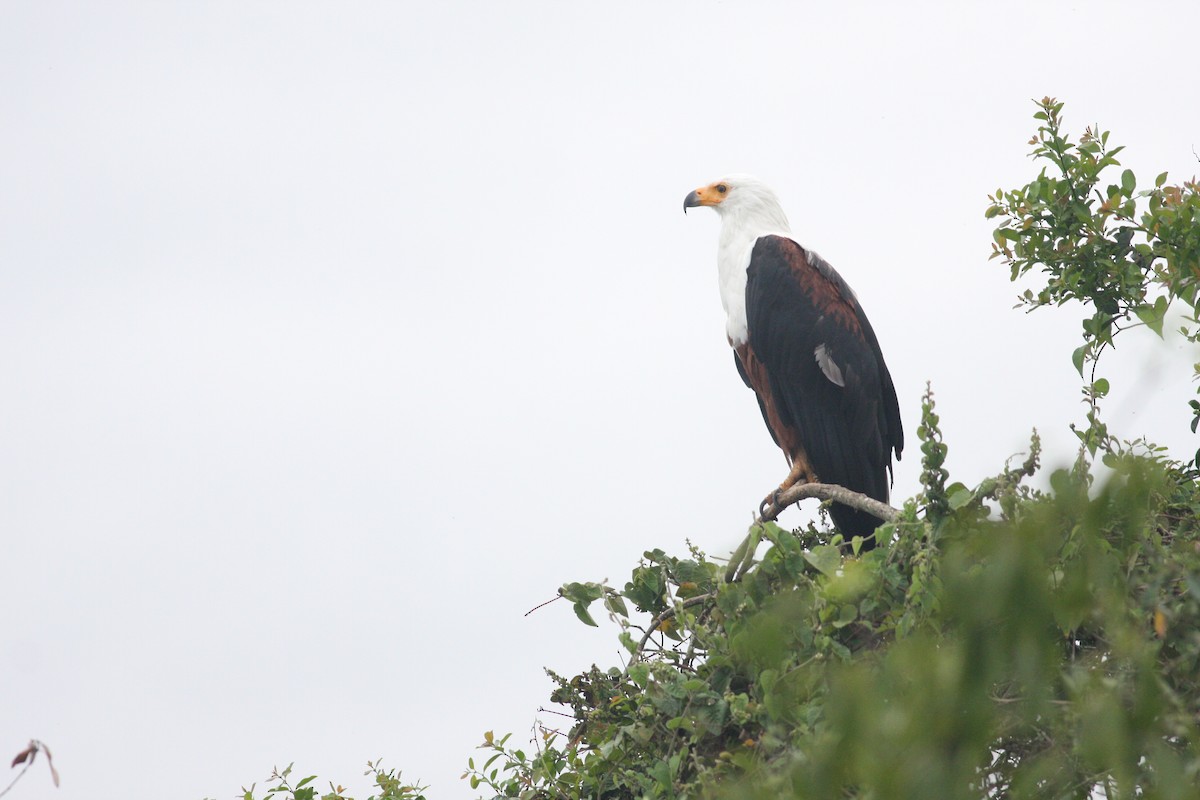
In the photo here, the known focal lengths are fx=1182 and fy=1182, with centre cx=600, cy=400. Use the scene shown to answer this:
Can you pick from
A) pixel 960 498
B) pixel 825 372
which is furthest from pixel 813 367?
pixel 960 498

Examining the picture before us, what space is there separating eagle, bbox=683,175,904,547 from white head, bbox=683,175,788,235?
275 mm

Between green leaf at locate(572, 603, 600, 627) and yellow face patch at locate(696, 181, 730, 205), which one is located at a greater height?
yellow face patch at locate(696, 181, 730, 205)

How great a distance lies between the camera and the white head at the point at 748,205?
21.0 feet

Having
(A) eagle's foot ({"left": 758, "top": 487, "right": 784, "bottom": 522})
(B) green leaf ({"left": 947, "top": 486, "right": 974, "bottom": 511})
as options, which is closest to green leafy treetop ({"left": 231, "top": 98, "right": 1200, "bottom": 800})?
(B) green leaf ({"left": 947, "top": 486, "right": 974, "bottom": 511})

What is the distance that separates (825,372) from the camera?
5.72m

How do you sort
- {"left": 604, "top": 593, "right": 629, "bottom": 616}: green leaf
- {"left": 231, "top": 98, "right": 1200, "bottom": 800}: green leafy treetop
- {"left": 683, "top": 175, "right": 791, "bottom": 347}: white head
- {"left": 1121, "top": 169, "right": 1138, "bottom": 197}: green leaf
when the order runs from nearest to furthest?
{"left": 231, "top": 98, "right": 1200, "bottom": 800}: green leafy treetop, {"left": 604, "top": 593, "right": 629, "bottom": 616}: green leaf, {"left": 1121, "top": 169, "right": 1138, "bottom": 197}: green leaf, {"left": 683, "top": 175, "right": 791, "bottom": 347}: white head

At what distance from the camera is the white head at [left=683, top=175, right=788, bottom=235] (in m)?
6.39

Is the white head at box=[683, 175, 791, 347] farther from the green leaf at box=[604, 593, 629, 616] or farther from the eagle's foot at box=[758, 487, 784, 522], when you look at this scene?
the green leaf at box=[604, 593, 629, 616]

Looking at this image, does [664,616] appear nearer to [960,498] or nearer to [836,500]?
[836,500]

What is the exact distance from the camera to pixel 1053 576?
4.48ft

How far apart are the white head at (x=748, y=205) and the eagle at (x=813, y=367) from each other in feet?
0.90

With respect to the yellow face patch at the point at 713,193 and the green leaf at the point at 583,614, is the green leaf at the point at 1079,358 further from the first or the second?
the yellow face patch at the point at 713,193

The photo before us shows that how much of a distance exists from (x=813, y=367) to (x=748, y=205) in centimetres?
114

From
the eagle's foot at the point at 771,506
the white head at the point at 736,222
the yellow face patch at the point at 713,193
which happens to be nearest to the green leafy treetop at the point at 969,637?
the eagle's foot at the point at 771,506
